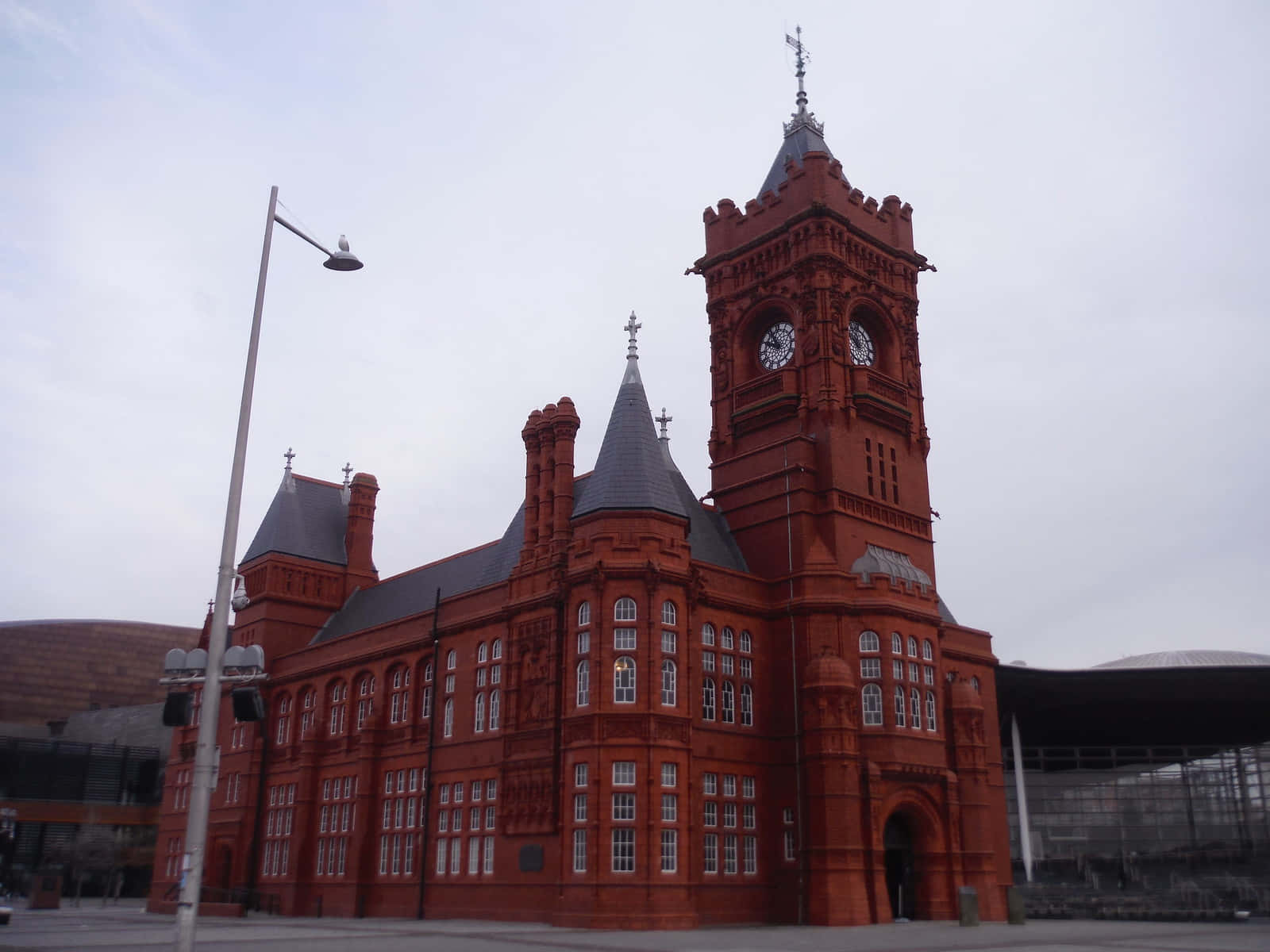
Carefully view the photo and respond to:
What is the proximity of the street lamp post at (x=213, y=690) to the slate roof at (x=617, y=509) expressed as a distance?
2076 centimetres

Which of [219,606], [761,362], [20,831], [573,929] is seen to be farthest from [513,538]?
[20,831]

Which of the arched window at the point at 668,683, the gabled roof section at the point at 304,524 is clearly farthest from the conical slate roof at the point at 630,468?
the gabled roof section at the point at 304,524

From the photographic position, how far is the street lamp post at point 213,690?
19.0m

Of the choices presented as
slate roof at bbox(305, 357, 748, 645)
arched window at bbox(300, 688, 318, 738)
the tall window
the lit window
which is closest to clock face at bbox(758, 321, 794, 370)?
slate roof at bbox(305, 357, 748, 645)

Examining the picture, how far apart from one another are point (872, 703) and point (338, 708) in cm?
Result: 2777

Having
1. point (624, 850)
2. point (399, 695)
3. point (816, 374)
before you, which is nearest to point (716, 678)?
point (624, 850)

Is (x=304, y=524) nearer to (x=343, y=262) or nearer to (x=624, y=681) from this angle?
(x=624, y=681)

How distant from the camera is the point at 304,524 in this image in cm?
6744

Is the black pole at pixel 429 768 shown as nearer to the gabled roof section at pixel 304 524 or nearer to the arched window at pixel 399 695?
the arched window at pixel 399 695

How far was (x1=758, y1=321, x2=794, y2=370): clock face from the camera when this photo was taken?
167 feet

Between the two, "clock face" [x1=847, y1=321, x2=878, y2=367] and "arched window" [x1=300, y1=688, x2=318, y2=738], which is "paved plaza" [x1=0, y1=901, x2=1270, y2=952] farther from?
"clock face" [x1=847, y1=321, x2=878, y2=367]

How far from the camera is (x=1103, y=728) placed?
64312mm

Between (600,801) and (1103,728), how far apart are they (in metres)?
38.0

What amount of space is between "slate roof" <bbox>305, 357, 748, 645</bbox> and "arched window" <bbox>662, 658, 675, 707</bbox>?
16.5 feet
